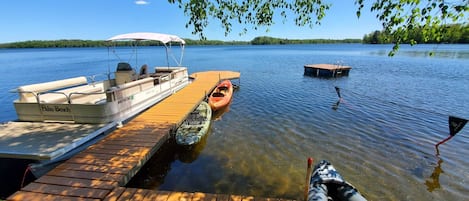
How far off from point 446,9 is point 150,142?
6266mm

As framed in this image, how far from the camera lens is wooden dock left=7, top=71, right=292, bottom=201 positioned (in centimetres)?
404

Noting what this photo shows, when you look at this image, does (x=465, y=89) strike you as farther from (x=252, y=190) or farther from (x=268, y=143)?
(x=252, y=190)

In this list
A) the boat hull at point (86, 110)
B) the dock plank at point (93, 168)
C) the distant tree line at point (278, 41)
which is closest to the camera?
the dock plank at point (93, 168)

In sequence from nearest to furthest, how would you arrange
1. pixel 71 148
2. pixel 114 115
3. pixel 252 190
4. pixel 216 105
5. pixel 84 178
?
1. pixel 84 178
2. pixel 71 148
3. pixel 252 190
4. pixel 114 115
5. pixel 216 105

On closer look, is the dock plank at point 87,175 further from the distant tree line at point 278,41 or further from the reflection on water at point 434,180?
the distant tree line at point 278,41

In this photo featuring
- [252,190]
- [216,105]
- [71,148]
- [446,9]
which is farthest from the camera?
[216,105]

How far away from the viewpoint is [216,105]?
37.1 feet

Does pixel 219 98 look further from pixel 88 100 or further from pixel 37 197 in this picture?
pixel 37 197

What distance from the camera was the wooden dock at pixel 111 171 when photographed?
13.3 feet

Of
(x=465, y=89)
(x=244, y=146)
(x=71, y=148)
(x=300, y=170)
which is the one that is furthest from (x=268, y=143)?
(x=465, y=89)

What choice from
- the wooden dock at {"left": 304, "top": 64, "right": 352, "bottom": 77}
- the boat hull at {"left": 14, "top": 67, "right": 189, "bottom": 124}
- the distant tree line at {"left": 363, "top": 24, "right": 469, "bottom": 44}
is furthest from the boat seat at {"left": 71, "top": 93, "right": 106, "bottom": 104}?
the wooden dock at {"left": 304, "top": 64, "right": 352, "bottom": 77}

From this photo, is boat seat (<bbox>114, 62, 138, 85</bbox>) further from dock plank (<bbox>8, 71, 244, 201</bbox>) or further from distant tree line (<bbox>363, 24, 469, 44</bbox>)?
distant tree line (<bbox>363, 24, 469, 44</bbox>)

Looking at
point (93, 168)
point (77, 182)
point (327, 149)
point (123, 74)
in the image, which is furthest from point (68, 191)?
point (327, 149)

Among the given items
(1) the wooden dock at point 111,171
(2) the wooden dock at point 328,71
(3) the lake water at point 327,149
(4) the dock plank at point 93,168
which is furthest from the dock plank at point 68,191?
(2) the wooden dock at point 328,71
